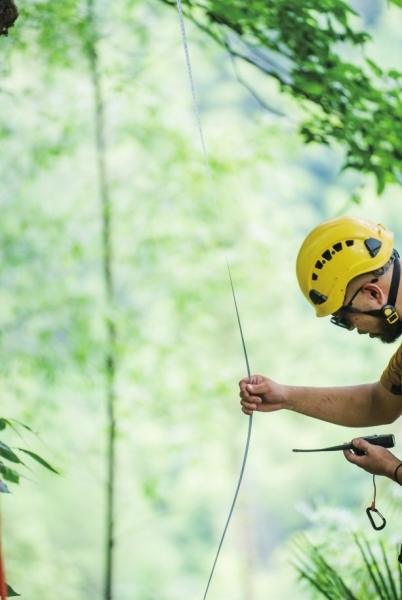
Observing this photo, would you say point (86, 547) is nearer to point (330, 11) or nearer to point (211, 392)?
point (211, 392)

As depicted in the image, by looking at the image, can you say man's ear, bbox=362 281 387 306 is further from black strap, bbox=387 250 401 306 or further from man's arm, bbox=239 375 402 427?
man's arm, bbox=239 375 402 427

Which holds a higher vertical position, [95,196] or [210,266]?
[95,196]

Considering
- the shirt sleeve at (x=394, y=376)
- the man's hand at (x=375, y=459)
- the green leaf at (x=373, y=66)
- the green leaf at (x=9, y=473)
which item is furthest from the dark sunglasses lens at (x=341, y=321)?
the green leaf at (x=373, y=66)

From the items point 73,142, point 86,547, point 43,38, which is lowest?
point 86,547

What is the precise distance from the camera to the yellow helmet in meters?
1.91

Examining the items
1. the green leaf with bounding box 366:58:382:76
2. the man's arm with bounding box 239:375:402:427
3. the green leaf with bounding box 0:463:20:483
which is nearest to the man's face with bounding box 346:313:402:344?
the man's arm with bounding box 239:375:402:427

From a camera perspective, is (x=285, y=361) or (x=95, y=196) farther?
(x=285, y=361)

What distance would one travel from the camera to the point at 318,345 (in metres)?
11.2

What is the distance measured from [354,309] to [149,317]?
730 centimetres

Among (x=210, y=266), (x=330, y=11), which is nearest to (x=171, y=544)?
(x=210, y=266)

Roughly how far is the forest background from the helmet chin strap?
1.12 metres

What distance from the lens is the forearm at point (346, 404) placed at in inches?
82.1

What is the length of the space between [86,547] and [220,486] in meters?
2.36

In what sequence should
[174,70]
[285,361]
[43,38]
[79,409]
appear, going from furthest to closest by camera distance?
[174,70] → [79,409] → [285,361] → [43,38]
